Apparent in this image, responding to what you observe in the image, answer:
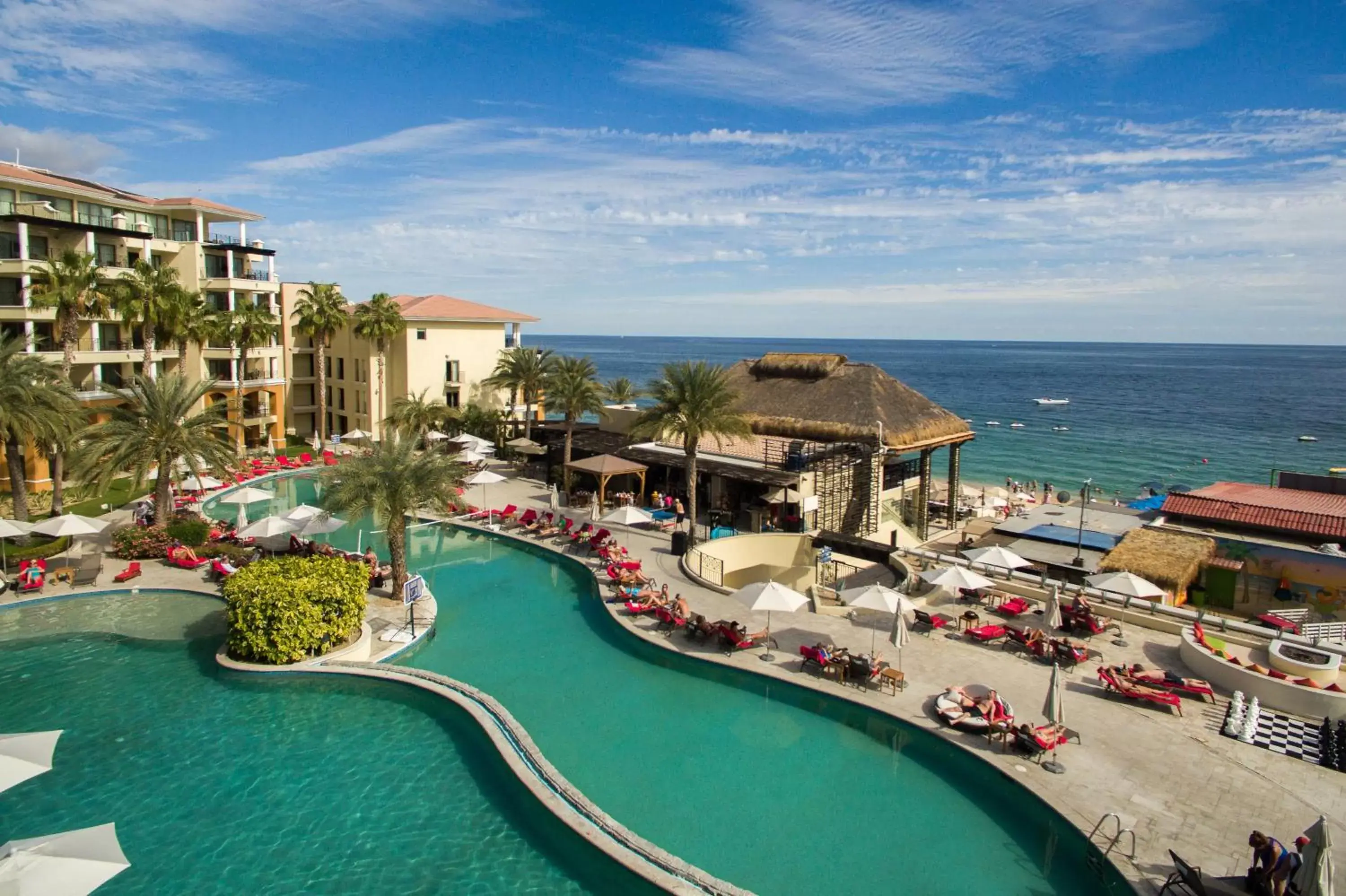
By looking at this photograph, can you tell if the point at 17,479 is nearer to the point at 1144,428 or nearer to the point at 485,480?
the point at 485,480

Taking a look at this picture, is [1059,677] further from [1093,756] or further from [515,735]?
[515,735]

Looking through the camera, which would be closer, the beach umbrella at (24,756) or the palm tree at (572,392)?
the beach umbrella at (24,756)

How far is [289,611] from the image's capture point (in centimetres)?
1597

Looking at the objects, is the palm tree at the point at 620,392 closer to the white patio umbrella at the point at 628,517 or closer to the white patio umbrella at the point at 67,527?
the white patio umbrella at the point at 628,517

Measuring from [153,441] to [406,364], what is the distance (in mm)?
21750

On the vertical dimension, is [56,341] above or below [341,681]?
above

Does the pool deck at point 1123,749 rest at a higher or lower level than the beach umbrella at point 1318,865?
lower

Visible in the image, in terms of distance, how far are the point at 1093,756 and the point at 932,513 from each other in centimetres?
2477

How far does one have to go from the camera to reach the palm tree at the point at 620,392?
126 ft

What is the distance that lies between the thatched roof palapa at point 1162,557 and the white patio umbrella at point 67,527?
28.6 m

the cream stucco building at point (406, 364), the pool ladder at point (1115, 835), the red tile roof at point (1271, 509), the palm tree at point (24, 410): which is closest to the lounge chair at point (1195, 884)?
the pool ladder at point (1115, 835)

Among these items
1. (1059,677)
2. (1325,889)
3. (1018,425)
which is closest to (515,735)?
(1059,677)

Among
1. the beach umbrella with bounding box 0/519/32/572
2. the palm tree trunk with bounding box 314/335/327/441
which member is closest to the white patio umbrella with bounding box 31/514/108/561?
the beach umbrella with bounding box 0/519/32/572

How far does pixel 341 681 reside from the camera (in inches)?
623
